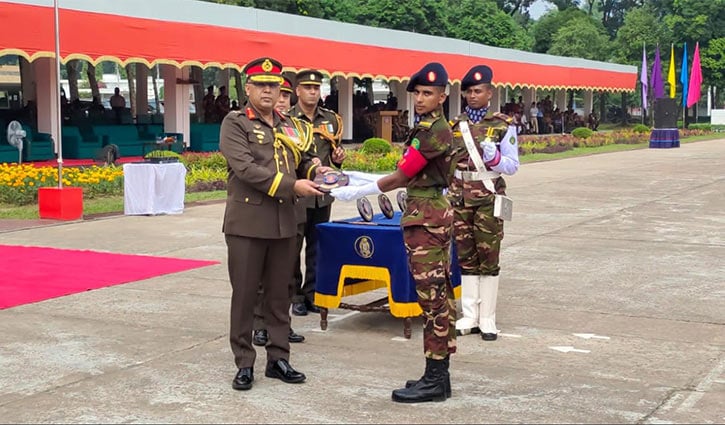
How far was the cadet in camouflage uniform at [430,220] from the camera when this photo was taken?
5594 mm

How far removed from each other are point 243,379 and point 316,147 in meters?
2.19

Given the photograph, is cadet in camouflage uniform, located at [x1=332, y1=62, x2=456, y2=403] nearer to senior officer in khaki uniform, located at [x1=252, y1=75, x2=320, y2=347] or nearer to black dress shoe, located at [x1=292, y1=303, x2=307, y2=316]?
senior officer in khaki uniform, located at [x1=252, y1=75, x2=320, y2=347]

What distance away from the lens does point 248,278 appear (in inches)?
234

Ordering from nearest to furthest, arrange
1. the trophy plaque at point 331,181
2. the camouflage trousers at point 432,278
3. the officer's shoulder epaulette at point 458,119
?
the camouflage trousers at point 432,278
the trophy plaque at point 331,181
the officer's shoulder epaulette at point 458,119

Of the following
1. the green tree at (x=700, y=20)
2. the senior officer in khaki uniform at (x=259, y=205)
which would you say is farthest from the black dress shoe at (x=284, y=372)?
the green tree at (x=700, y=20)

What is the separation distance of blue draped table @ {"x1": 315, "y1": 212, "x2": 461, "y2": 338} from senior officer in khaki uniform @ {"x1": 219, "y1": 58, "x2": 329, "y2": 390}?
1.32 meters

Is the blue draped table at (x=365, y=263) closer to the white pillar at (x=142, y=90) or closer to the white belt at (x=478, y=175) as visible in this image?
the white belt at (x=478, y=175)

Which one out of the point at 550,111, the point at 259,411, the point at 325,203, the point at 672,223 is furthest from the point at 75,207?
the point at 550,111

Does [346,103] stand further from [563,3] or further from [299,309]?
[563,3]

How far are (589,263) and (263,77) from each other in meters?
5.86

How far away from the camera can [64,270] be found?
10.2m

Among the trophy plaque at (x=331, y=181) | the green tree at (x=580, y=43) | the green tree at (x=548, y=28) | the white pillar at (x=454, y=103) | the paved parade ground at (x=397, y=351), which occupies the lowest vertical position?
the paved parade ground at (x=397, y=351)

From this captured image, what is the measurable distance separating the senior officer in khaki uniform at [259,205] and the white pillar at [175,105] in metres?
21.2

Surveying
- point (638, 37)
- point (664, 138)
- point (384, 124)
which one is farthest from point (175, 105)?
point (638, 37)
